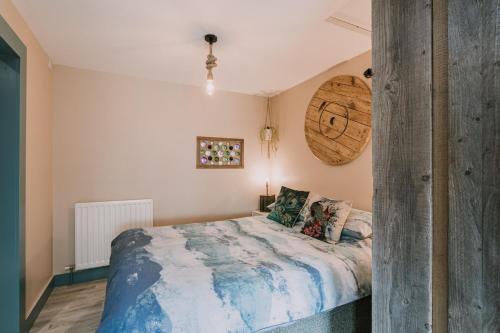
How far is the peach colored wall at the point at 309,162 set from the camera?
2.41 metres

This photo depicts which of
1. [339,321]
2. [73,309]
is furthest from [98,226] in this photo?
[339,321]

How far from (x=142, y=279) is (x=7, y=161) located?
1.43m

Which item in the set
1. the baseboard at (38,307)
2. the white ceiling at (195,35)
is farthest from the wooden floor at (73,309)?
the white ceiling at (195,35)

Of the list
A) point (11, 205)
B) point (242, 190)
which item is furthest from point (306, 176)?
point (11, 205)

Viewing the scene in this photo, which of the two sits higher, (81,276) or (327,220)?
(327,220)

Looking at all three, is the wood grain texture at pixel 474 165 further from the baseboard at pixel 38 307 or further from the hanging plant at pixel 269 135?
the hanging plant at pixel 269 135

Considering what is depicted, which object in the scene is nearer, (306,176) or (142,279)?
(142,279)

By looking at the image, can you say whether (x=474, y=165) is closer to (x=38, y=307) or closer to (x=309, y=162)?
(x=309, y=162)

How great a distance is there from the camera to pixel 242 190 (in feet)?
12.1

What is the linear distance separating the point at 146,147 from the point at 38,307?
1880 millimetres

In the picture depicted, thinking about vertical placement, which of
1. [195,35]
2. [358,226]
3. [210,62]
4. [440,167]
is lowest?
[358,226]

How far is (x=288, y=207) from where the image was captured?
2.56m

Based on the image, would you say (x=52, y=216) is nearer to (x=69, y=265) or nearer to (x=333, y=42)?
(x=69, y=265)

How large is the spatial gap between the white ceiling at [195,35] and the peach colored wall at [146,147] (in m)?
0.30
